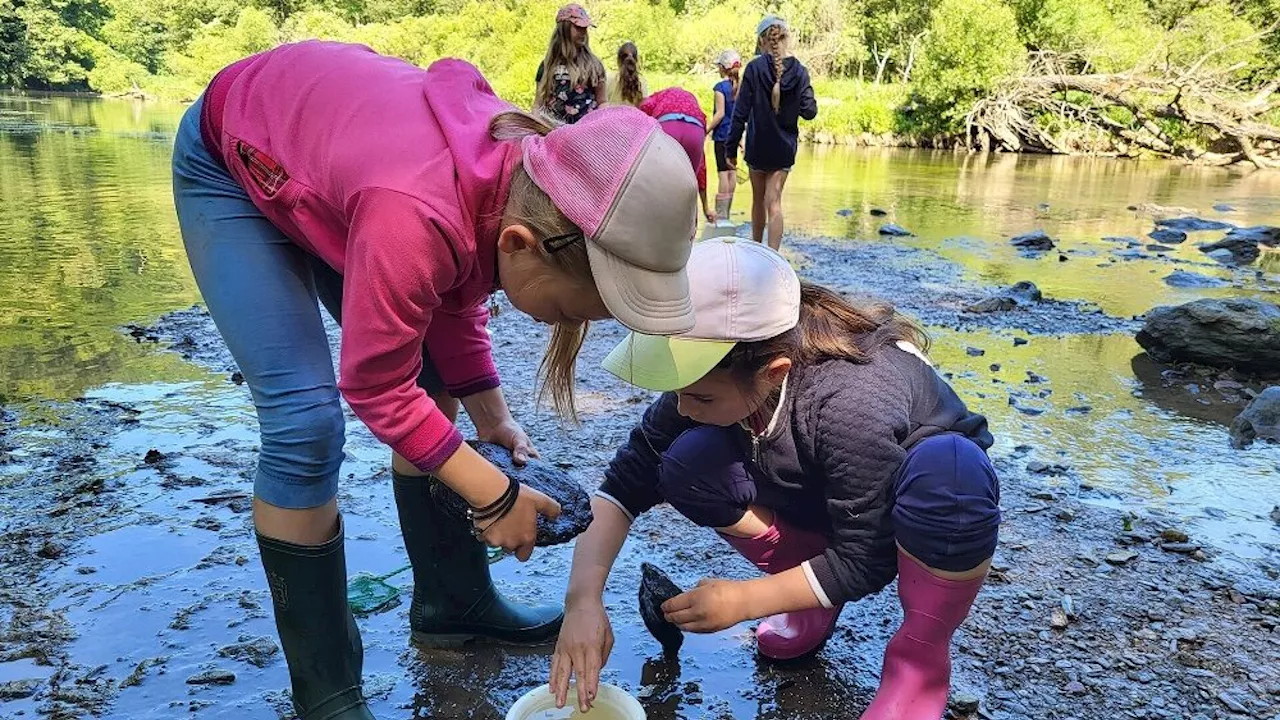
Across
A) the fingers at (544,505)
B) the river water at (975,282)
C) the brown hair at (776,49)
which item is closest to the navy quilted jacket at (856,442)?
the fingers at (544,505)

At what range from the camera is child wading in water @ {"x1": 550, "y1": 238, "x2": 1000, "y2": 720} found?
5.36 ft

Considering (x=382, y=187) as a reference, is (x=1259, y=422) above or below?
below

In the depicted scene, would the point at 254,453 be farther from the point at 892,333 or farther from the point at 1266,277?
the point at 1266,277

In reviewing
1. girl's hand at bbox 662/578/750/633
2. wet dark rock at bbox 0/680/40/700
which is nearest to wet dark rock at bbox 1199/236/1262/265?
girl's hand at bbox 662/578/750/633

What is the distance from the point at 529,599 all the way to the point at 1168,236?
8692 mm

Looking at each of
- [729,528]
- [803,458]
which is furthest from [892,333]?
[729,528]

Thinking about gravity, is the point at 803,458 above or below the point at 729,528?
above

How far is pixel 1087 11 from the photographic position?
24250mm

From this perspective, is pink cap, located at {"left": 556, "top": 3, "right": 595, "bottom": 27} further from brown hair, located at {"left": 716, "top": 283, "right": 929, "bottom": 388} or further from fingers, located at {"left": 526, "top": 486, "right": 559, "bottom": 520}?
fingers, located at {"left": 526, "top": 486, "right": 559, "bottom": 520}

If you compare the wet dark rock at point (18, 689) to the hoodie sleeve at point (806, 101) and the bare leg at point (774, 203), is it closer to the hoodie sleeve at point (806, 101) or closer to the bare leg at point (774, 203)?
the bare leg at point (774, 203)

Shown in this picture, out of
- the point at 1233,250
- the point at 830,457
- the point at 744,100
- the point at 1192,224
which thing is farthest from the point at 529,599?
the point at 1192,224

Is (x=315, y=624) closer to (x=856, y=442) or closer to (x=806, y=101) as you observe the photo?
(x=856, y=442)

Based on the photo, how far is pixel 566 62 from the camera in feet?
21.0

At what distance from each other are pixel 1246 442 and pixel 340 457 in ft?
10.8
